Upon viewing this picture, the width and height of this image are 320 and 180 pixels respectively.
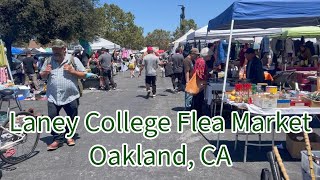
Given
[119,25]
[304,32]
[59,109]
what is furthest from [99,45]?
[119,25]

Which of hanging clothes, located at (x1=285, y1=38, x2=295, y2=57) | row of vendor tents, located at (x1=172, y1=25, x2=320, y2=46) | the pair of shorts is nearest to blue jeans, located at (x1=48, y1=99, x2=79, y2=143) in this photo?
the pair of shorts

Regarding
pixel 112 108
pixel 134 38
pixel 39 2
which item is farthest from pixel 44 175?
pixel 134 38

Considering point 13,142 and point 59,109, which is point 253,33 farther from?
point 13,142

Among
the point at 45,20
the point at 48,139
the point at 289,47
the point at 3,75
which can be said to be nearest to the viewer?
the point at 48,139

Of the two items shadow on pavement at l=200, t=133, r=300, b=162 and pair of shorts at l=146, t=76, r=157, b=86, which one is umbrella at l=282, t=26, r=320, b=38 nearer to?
pair of shorts at l=146, t=76, r=157, b=86

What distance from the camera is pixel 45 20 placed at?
18.9m

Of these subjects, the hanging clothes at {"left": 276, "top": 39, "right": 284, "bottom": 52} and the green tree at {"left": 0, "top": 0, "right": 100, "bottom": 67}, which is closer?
the hanging clothes at {"left": 276, "top": 39, "right": 284, "bottom": 52}

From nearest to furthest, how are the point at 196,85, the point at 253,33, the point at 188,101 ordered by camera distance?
the point at 196,85, the point at 188,101, the point at 253,33

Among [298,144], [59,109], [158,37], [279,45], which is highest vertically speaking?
[158,37]

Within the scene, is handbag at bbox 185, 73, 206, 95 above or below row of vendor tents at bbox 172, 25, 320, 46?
below

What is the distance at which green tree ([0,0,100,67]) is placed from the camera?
59.5ft

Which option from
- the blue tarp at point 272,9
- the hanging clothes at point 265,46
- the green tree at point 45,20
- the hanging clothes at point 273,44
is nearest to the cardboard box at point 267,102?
the blue tarp at point 272,9

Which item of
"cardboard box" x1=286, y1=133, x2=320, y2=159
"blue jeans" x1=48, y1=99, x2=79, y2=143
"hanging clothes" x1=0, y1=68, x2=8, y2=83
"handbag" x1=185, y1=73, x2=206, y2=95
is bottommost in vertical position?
"cardboard box" x1=286, y1=133, x2=320, y2=159

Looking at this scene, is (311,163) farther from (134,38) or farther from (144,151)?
(134,38)
